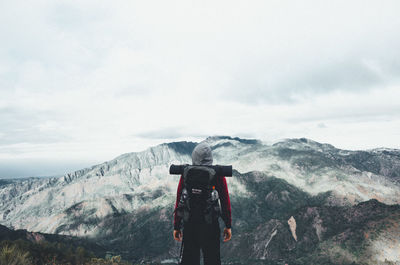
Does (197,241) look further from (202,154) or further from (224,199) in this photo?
(202,154)

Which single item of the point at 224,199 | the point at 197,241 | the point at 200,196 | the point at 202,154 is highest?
the point at 202,154

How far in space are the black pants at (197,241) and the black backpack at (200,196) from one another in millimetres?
255

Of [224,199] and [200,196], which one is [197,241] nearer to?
[200,196]

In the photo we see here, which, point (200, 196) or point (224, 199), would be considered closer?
point (200, 196)

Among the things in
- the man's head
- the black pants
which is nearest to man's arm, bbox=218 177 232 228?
the black pants

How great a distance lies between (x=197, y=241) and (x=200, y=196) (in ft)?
5.44

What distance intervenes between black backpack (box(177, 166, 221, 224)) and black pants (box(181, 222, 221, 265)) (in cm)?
25

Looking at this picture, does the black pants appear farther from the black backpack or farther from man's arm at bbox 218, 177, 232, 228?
man's arm at bbox 218, 177, 232, 228

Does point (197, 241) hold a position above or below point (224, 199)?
below

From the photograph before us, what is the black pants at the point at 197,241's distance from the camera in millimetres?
8805

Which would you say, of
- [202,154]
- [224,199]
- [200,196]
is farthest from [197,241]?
[202,154]

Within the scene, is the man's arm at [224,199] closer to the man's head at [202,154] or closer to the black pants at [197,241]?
the black pants at [197,241]

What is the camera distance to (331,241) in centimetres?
18362

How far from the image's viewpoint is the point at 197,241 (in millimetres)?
8891
